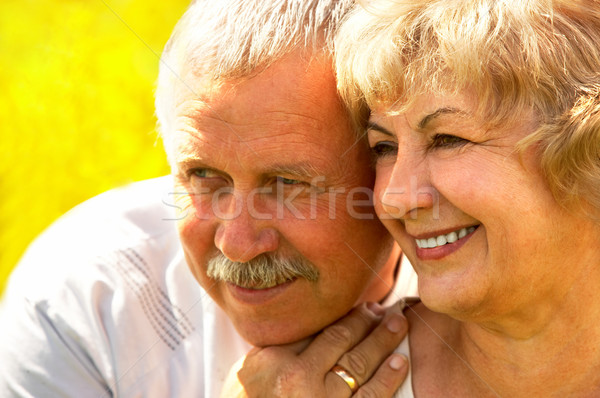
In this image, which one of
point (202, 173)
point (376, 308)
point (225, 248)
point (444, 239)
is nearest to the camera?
point (444, 239)

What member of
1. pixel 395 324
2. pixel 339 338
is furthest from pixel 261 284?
pixel 395 324

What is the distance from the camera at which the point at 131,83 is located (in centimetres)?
458

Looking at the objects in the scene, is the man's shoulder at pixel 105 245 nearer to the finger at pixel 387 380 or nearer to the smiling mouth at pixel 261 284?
the smiling mouth at pixel 261 284

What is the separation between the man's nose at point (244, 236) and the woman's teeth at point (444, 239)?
453 millimetres

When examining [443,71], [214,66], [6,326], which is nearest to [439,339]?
[443,71]

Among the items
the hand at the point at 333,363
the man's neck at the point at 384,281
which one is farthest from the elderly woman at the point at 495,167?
the man's neck at the point at 384,281

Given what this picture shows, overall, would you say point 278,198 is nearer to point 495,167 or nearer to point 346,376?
point 346,376

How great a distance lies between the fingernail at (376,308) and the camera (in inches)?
95.2

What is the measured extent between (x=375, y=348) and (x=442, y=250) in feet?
1.45

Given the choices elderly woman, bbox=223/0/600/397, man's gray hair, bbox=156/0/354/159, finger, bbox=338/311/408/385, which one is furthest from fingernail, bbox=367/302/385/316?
man's gray hair, bbox=156/0/354/159

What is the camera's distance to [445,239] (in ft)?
6.22

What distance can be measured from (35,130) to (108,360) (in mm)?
2467

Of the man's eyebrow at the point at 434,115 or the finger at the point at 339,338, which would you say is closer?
the man's eyebrow at the point at 434,115

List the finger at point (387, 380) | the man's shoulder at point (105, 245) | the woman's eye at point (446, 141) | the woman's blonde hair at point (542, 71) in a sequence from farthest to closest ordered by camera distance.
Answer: the man's shoulder at point (105, 245) → the finger at point (387, 380) → the woman's eye at point (446, 141) → the woman's blonde hair at point (542, 71)
